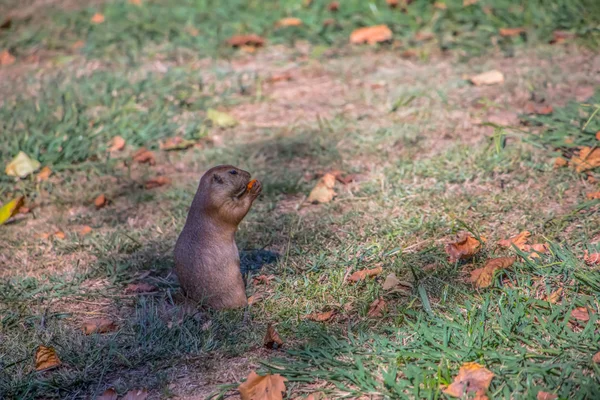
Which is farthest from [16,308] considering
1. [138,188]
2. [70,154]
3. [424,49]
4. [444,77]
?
[424,49]

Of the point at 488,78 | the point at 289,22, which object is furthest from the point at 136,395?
the point at 289,22

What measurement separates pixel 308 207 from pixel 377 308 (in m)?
1.25

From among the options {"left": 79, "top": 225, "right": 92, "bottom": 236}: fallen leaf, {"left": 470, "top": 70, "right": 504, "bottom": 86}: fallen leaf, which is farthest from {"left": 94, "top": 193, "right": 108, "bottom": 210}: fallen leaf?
{"left": 470, "top": 70, "right": 504, "bottom": 86}: fallen leaf

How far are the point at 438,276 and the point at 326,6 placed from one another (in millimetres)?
4424

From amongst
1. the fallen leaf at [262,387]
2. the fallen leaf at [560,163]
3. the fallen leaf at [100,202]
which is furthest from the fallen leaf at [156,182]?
the fallen leaf at [560,163]

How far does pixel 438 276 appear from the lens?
340 centimetres

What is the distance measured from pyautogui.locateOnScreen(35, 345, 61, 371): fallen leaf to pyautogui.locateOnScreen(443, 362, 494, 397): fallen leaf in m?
1.72

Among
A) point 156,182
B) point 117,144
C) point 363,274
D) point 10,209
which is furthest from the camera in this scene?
point 117,144

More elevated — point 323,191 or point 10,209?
point 10,209

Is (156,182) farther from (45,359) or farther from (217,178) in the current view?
(45,359)

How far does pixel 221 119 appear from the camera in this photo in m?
5.57

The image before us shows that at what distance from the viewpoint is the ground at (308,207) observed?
2.92m

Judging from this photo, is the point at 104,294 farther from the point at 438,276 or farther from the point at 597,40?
the point at 597,40

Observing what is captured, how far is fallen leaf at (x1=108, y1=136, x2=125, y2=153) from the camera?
529 cm
